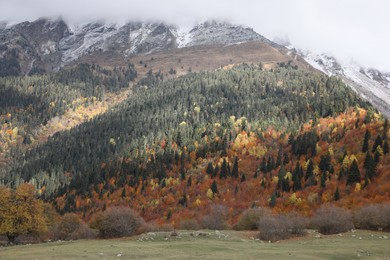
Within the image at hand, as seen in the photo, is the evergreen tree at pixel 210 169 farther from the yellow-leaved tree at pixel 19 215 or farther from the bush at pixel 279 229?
the bush at pixel 279 229

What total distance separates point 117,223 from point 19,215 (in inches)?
781

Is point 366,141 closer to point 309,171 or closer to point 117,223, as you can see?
point 309,171

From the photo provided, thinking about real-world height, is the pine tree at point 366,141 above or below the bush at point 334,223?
below

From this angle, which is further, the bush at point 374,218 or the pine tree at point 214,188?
the pine tree at point 214,188

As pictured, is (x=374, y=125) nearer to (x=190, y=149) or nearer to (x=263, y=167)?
(x=263, y=167)

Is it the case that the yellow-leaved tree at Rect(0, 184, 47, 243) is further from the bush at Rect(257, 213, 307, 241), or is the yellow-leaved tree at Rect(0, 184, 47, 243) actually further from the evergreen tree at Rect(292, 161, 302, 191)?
the evergreen tree at Rect(292, 161, 302, 191)

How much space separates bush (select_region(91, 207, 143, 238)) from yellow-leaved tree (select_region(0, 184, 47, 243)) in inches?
502

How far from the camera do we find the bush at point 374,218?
68.7m

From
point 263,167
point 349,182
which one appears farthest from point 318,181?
point 263,167

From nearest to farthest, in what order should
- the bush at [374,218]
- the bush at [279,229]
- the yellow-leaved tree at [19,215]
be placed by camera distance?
the bush at [279,229], the bush at [374,218], the yellow-leaved tree at [19,215]

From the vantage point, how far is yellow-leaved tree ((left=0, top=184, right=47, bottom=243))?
7800cm

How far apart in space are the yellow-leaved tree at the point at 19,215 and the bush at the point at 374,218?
2431 inches

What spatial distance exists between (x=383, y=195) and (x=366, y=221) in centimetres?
4184

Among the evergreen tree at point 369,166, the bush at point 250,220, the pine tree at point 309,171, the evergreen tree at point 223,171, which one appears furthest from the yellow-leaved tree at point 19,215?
the evergreen tree at point 369,166
